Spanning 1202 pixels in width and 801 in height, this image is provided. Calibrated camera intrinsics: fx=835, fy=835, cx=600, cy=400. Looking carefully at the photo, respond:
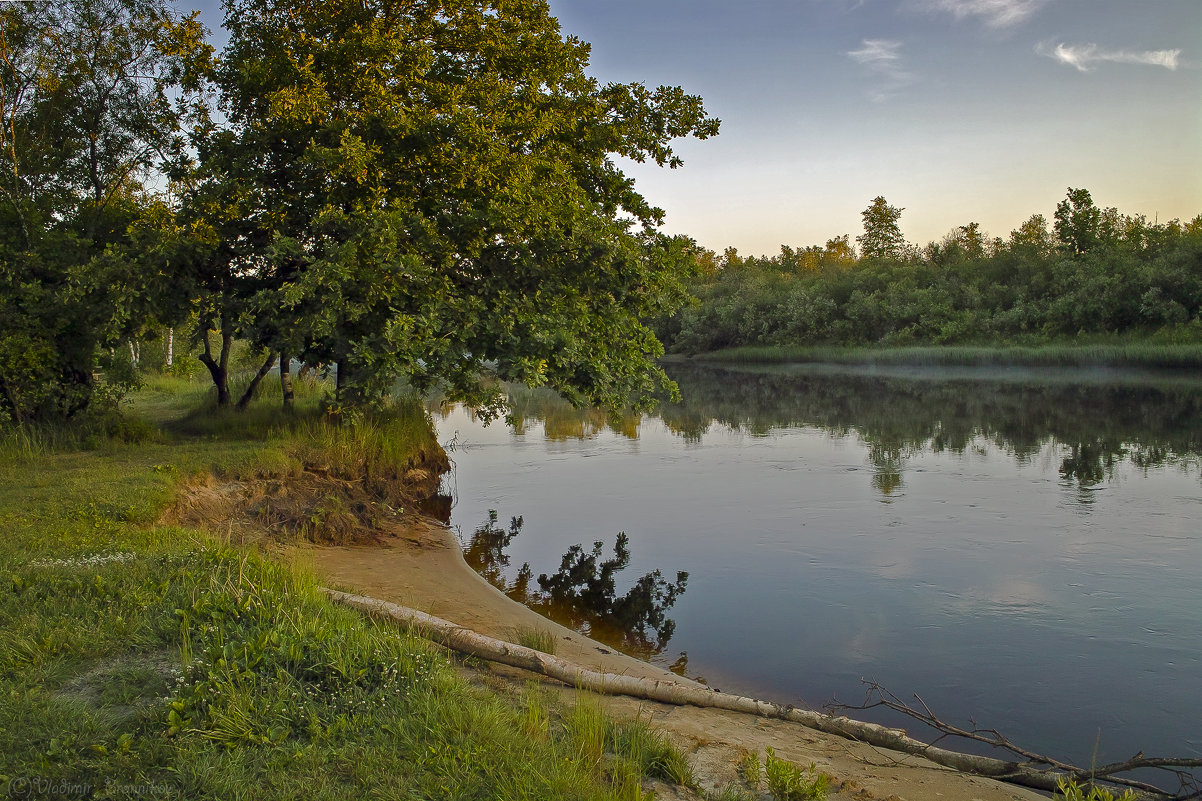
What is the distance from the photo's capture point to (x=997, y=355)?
44.0m

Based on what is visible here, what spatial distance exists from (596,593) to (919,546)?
442 centimetres

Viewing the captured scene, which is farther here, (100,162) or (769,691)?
(100,162)

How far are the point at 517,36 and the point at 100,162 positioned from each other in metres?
7.15

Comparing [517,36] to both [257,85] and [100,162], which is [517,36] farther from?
[100,162]

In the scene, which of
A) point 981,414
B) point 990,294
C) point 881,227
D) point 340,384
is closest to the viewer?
point 340,384

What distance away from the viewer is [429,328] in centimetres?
1074

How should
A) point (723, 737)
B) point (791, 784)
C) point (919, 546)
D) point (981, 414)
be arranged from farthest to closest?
point (981, 414)
point (919, 546)
point (723, 737)
point (791, 784)

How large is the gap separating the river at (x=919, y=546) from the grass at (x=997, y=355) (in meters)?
13.5

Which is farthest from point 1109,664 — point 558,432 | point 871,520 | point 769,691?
point 558,432

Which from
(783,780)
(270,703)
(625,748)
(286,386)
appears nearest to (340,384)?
(286,386)

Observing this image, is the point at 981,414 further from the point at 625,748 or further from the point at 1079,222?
the point at 1079,222

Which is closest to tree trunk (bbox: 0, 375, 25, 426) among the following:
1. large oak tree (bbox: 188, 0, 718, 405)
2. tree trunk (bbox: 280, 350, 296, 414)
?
large oak tree (bbox: 188, 0, 718, 405)

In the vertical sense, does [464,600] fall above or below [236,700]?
below

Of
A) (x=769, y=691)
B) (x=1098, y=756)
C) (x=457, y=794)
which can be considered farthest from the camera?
(x=769, y=691)
